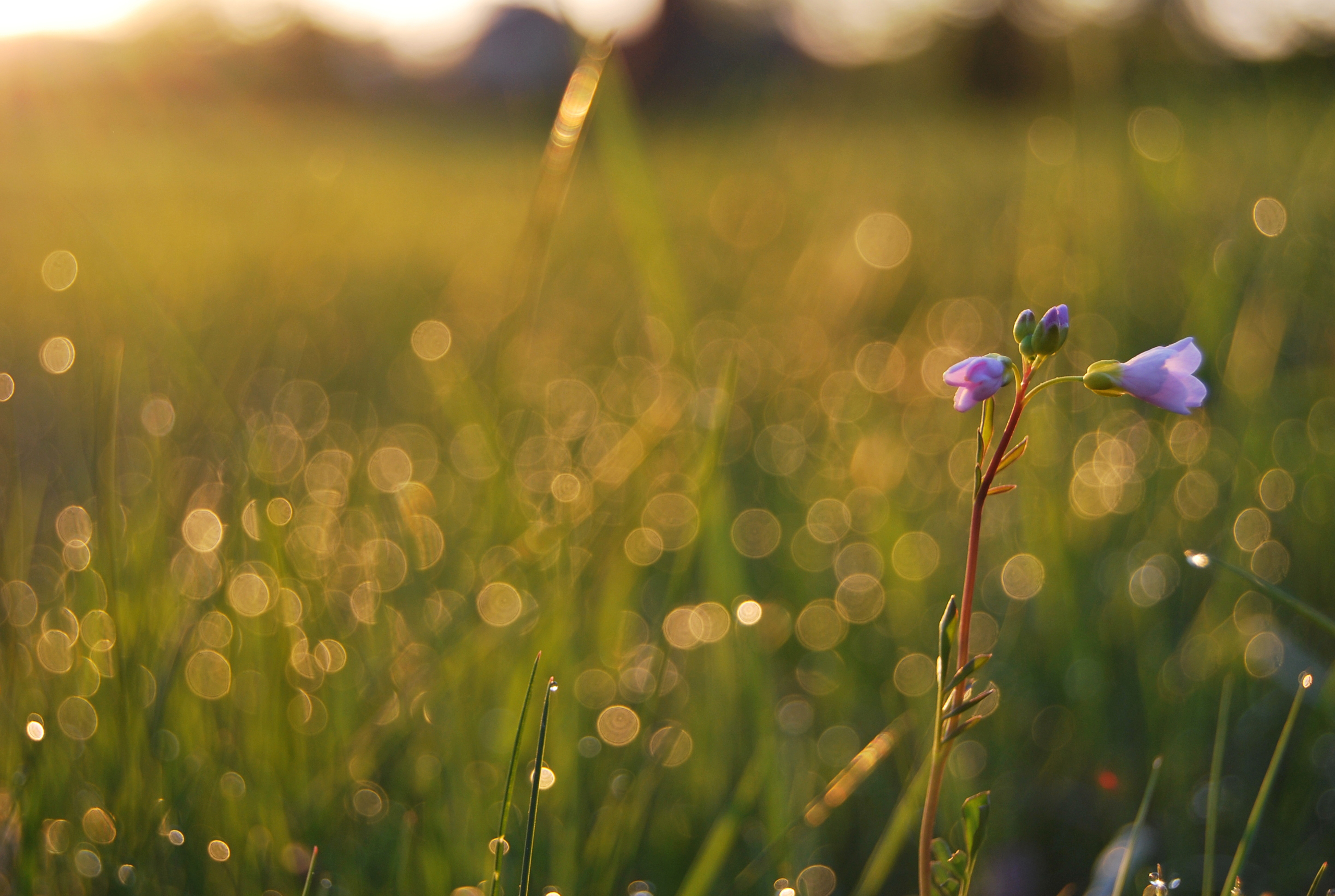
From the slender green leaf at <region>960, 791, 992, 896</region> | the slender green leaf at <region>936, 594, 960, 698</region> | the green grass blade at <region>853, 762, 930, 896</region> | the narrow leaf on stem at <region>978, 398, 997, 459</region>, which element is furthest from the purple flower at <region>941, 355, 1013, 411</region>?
the green grass blade at <region>853, 762, 930, 896</region>

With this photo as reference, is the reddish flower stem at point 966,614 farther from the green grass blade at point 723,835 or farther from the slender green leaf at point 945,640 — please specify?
the green grass blade at point 723,835

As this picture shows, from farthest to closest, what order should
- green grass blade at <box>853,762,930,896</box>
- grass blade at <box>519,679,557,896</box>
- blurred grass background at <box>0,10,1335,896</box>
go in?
blurred grass background at <box>0,10,1335,896</box>, green grass blade at <box>853,762,930,896</box>, grass blade at <box>519,679,557,896</box>

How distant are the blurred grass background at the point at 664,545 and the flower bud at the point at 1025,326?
388mm

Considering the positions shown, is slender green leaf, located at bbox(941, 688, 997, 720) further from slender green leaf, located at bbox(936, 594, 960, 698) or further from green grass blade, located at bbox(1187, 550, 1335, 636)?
green grass blade, located at bbox(1187, 550, 1335, 636)

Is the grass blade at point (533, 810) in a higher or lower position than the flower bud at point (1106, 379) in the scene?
lower

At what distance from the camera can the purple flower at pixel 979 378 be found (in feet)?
2.06

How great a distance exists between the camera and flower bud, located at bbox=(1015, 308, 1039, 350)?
0.63 m

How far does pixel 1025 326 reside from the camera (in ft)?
2.09

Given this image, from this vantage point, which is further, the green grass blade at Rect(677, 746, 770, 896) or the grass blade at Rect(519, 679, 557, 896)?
the green grass blade at Rect(677, 746, 770, 896)

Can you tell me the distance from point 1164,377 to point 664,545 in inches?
48.0

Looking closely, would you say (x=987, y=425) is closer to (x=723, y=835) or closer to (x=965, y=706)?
(x=965, y=706)

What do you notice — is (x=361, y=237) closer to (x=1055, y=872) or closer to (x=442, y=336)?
(x=442, y=336)

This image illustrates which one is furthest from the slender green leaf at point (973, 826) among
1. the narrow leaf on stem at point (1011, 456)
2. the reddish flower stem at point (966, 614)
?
the narrow leaf on stem at point (1011, 456)

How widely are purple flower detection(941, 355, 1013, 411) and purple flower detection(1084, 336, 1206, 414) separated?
59mm
